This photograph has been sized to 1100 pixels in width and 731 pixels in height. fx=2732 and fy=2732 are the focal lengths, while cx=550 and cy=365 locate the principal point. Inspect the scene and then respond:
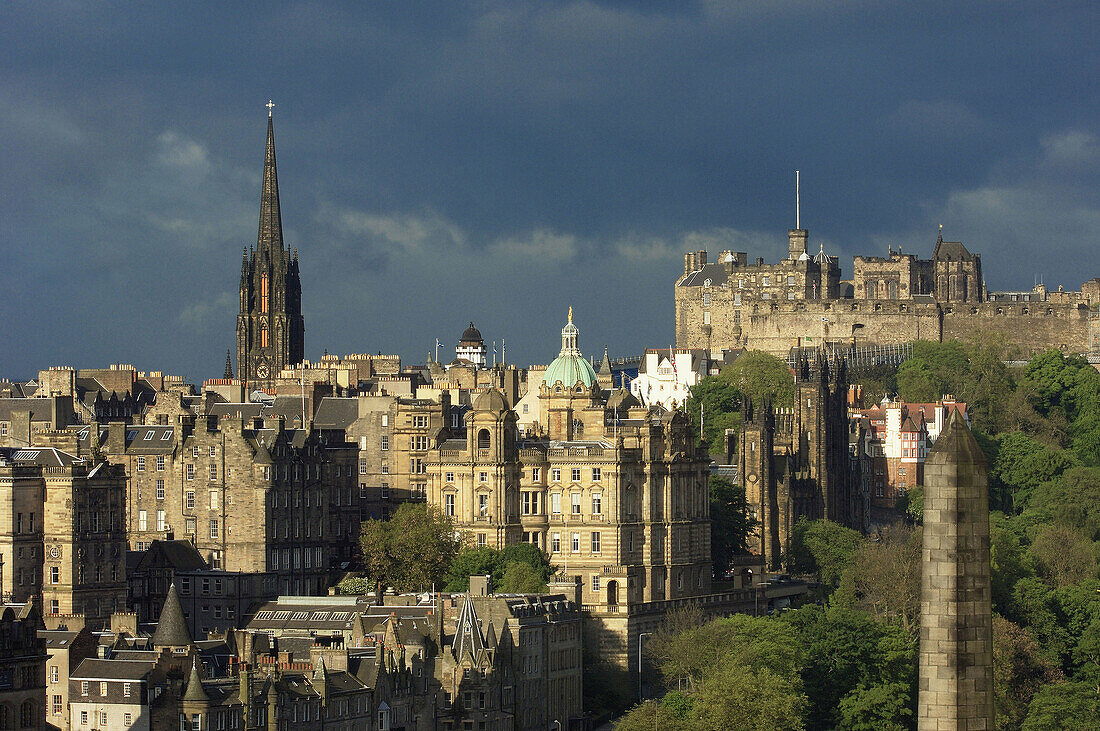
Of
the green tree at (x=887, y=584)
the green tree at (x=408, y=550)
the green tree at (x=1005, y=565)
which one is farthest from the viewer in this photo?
the green tree at (x=1005, y=565)

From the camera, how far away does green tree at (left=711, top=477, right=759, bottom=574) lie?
6294 inches

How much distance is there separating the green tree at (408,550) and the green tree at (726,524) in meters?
19.4

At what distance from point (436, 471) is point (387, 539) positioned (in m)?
8.20

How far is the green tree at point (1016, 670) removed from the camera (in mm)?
129750

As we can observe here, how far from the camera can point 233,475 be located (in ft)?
474

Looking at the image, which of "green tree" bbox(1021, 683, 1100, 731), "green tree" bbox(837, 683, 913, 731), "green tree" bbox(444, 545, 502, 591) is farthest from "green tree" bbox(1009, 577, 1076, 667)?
"green tree" bbox(444, 545, 502, 591)

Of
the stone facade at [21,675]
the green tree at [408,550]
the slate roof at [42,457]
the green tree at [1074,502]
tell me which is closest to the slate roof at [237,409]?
the green tree at [408,550]

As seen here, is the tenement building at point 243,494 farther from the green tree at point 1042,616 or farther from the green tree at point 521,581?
the green tree at point 1042,616

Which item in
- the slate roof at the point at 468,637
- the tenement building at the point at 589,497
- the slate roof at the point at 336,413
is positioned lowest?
the slate roof at the point at 468,637

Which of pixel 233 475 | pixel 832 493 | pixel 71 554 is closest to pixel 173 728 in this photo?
pixel 71 554

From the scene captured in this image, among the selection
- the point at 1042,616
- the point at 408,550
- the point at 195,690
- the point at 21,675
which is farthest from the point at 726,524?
the point at 21,675

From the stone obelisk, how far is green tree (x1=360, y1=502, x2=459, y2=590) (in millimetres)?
85609

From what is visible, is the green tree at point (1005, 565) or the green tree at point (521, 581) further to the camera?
the green tree at point (1005, 565)

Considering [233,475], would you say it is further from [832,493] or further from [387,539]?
[832,493]
